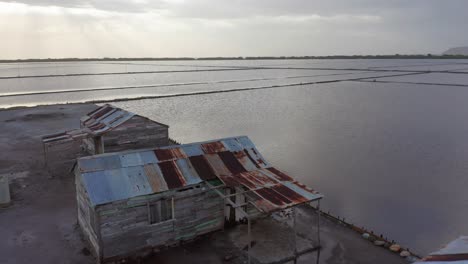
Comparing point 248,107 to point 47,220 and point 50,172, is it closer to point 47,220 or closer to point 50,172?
point 50,172

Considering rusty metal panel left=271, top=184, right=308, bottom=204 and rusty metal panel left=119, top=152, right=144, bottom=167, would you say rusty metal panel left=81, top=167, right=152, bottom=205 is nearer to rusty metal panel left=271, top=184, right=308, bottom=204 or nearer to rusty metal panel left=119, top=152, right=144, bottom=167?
rusty metal panel left=119, top=152, right=144, bottom=167

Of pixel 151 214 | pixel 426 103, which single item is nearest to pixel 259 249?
pixel 151 214

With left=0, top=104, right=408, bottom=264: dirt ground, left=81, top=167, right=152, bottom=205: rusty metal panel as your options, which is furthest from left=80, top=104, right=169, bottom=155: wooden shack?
left=81, top=167, right=152, bottom=205: rusty metal panel

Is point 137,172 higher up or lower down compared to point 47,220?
higher up

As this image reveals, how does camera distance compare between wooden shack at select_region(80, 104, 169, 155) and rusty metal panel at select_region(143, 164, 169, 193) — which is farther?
wooden shack at select_region(80, 104, 169, 155)

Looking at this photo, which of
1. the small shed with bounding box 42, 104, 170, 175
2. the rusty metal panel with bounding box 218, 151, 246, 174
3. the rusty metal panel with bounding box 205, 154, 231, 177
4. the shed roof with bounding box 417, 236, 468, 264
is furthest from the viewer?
the small shed with bounding box 42, 104, 170, 175

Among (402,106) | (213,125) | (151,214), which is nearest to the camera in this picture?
(151,214)

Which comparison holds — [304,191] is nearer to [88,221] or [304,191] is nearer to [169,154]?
[169,154]

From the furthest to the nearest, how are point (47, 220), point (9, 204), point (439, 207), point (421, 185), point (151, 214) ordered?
point (421, 185), point (439, 207), point (9, 204), point (47, 220), point (151, 214)

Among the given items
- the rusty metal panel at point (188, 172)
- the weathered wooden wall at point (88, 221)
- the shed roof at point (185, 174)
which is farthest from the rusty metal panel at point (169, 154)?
the weathered wooden wall at point (88, 221)
